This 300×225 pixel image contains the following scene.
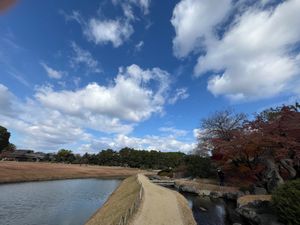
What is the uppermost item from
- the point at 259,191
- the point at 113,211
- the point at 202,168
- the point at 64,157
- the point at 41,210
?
the point at 64,157

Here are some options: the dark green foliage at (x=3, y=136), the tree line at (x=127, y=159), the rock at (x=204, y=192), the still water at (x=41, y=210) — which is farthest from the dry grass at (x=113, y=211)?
the dark green foliage at (x=3, y=136)

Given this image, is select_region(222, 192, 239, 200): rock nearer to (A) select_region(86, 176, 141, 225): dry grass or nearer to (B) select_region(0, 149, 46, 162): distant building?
(A) select_region(86, 176, 141, 225): dry grass

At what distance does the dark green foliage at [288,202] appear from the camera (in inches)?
532

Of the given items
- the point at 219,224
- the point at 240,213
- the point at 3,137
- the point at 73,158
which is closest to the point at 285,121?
the point at 240,213

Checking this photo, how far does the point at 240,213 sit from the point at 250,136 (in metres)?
9.94

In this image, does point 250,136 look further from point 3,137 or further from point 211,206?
point 3,137

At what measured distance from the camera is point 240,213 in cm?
2183

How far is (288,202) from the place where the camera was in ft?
46.6

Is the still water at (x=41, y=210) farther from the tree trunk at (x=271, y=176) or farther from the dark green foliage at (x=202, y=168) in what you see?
the dark green foliage at (x=202, y=168)

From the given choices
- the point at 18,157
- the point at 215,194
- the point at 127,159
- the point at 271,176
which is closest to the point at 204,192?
the point at 215,194

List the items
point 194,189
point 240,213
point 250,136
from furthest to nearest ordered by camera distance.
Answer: point 194,189 → point 250,136 → point 240,213

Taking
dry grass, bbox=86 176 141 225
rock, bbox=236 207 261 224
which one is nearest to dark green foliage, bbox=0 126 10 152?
dry grass, bbox=86 176 141 225

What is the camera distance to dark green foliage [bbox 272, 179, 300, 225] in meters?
13.5

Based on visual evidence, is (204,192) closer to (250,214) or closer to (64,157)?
(250,214)
